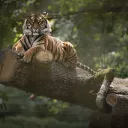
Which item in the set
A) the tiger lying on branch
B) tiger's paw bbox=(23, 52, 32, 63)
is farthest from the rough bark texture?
the tiger lying on branch

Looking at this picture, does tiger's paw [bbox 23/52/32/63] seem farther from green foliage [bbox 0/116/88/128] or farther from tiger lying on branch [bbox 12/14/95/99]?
green foliage [bbox 0/116/88/128]

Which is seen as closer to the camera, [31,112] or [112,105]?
[112,105]

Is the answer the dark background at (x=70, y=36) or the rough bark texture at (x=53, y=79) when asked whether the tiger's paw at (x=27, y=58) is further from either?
the dark background at (x=70, y=36)

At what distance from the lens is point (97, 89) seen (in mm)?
3947

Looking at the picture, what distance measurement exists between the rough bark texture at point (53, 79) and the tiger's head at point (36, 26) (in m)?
0.46

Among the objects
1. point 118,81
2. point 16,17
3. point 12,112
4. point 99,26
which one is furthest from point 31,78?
point 12,112

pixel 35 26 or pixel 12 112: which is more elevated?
pixel 35 26

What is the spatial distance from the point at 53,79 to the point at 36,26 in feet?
2.35

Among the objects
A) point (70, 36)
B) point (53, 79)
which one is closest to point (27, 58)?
point (53, 79)

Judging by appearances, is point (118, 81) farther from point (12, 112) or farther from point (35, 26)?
point (12, 112)

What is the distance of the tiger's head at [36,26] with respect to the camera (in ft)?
13.1

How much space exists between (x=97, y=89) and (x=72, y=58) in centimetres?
47

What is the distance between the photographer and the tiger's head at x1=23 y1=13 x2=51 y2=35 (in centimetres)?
400

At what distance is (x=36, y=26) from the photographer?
4035mm
